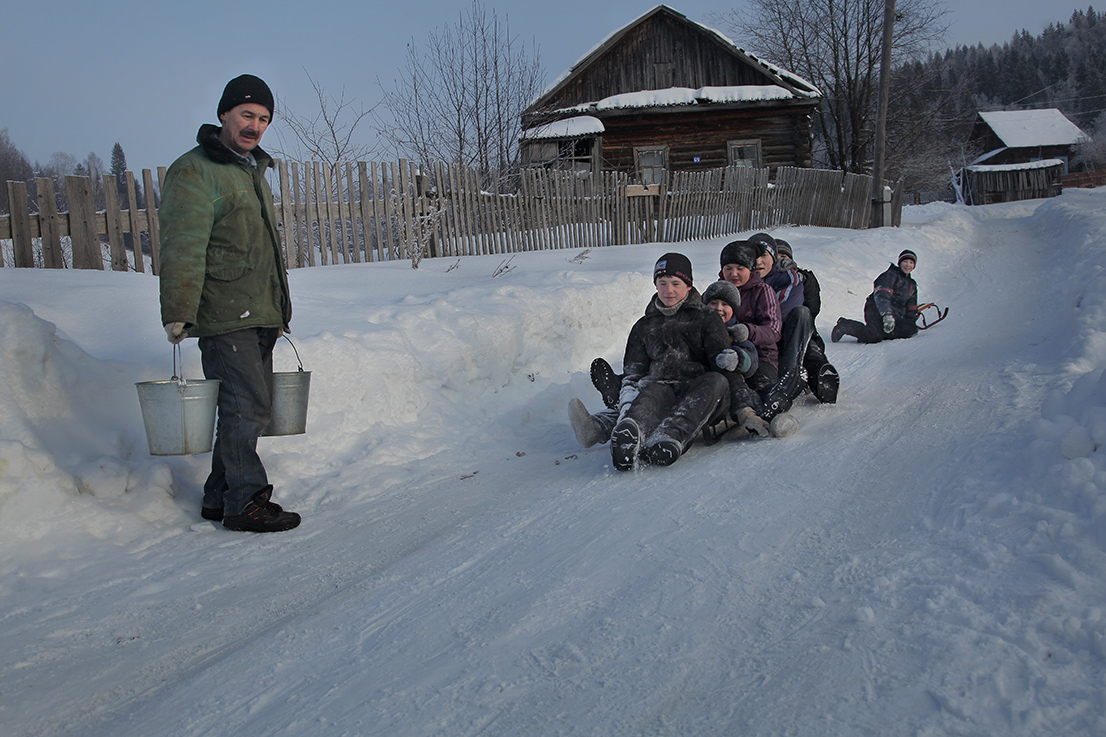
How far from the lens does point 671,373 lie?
4.76 m

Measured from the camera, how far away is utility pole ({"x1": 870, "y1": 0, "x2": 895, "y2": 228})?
1861 centimetres

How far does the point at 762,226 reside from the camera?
17688mm

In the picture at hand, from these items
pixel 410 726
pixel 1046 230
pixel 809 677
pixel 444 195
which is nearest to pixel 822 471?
pixel 809 677

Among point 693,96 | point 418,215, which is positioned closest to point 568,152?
point 693,96

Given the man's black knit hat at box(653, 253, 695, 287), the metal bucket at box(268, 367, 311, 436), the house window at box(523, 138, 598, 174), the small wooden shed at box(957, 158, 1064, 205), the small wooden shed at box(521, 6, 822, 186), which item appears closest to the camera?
the metal bucket at box(268, 367, 311, 436)

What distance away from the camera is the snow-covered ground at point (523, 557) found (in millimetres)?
1998

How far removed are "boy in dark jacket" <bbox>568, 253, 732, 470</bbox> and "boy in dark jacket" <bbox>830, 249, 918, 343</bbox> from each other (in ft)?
13.5

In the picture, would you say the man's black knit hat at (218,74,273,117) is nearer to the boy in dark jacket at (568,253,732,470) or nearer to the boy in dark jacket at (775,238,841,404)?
the boy in dark jacket at (568,253,732,470)

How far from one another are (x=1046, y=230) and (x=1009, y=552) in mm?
18188

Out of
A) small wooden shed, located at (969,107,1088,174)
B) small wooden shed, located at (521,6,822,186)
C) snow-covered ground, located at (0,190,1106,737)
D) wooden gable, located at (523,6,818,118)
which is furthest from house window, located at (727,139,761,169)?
small wooden shed, located at (969,107,1088,174)

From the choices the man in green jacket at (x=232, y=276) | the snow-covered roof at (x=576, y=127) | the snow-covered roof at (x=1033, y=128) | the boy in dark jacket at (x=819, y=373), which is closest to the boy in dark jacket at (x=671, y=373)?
the boy in dark jacket at (x=819, y=373)

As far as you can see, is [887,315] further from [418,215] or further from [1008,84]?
[1008,84]

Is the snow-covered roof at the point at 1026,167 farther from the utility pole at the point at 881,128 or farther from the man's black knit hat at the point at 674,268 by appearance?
the man's black knit hat at the point at 674,268

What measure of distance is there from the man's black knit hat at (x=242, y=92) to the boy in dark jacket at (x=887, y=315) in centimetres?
651
